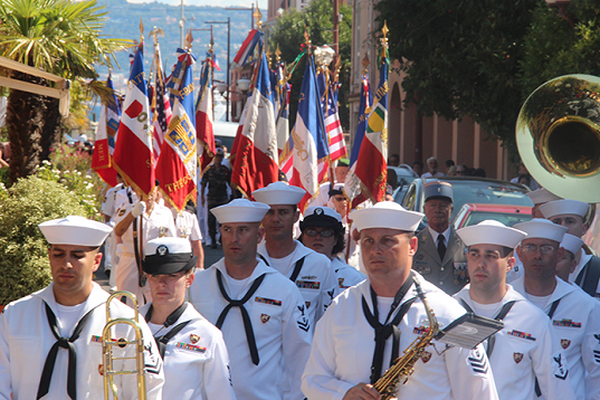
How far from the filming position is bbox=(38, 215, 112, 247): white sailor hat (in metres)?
4.08

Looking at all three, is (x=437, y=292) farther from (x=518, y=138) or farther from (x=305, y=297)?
(x=518, y=138)

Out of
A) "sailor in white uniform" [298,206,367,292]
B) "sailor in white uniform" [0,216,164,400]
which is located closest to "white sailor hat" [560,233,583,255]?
"sailor in white uniform" [298,206,367,292]

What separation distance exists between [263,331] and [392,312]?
1428mm

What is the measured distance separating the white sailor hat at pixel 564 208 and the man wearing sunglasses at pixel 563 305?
1.34 m

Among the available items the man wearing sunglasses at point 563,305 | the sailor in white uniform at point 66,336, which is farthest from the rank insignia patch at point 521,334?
the sailor in white uniform at point 66,336

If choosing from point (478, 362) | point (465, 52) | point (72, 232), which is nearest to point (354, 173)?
point (72, 232)

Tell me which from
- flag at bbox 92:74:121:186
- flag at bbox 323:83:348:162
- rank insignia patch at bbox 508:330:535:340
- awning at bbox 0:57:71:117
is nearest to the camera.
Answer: rank insignia patch at bbox 508:330:535:340

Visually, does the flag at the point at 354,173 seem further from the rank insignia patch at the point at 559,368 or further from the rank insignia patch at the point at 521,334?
the rank insignia patch at the point at 559,368

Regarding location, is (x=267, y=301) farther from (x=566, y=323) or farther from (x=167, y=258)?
(x=566, y=323)

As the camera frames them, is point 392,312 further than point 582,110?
No

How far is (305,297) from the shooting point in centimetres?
593

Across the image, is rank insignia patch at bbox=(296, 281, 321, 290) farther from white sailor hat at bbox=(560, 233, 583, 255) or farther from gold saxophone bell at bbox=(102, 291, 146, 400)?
gold saxophone bell at bbox=(102, 291, 146, 400)

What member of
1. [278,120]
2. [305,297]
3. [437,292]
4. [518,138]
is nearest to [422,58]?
[278,120]

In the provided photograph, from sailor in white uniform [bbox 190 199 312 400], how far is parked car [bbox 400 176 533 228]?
185 inches
